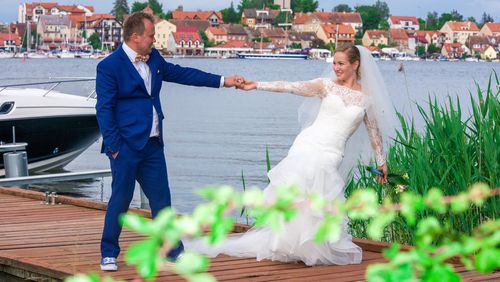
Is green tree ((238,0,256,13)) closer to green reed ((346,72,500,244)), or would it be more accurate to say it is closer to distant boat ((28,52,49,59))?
distant boat ((28,52,49,59))

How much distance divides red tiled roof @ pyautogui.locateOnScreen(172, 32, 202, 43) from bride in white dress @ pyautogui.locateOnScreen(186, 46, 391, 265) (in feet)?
488

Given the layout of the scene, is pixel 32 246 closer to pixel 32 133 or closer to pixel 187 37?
pixel 32 133

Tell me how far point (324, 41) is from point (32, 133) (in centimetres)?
14799

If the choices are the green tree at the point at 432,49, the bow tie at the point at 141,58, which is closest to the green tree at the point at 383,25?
the green tree at the point at 432,49

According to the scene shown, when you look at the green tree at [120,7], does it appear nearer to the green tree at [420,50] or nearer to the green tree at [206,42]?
the green tree at [206,42]

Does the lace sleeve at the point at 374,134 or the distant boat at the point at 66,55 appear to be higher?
the lace sleeve at the point at 374,134

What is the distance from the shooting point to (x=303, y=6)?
179750 mm

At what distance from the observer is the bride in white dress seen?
672cm

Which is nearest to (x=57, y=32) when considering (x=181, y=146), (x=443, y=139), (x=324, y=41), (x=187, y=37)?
(x=187, y=37)

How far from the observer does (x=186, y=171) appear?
2538 centimetres

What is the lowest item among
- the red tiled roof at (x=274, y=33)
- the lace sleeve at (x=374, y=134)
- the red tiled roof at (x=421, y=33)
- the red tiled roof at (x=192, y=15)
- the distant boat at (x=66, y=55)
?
the distant boat at (x=66, y=55)

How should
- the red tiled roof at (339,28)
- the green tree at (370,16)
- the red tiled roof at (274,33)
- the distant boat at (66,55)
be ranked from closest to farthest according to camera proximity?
the distant boat at (66,55) → the red tiled roof at (339,28) → the red tiled roof at (274,33) → the green tree at (370,16)

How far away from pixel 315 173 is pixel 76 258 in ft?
5.08

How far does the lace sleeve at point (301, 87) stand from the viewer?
7059 mm
